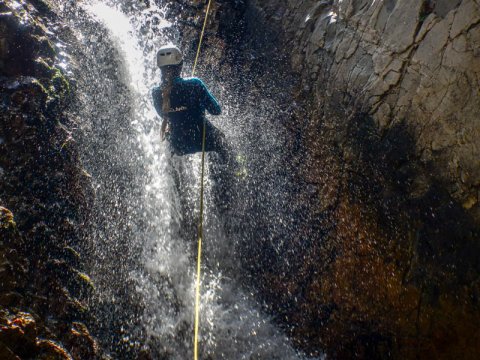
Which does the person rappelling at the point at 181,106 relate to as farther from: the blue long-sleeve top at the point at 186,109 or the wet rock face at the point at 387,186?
the wet rock face at the point at 387,186

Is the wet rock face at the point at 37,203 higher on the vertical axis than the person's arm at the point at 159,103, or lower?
lower

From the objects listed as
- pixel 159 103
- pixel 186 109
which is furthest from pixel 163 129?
pixel 186 109

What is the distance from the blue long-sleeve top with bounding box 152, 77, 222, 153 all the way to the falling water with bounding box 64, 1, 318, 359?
4.10 ft

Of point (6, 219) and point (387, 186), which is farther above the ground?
point (387, 186)

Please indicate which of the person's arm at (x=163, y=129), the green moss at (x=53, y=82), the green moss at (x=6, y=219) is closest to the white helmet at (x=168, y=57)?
the person's arm at (x=163, y=129)

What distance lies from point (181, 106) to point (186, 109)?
3.7 inches

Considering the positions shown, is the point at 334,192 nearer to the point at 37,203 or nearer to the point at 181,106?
the point at 181,106

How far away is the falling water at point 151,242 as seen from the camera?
427 cm

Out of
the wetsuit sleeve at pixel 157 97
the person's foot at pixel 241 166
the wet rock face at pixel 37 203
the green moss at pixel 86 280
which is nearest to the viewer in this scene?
the wet rock face at pixel 37 203

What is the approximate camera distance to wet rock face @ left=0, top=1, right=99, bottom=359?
2.95 m

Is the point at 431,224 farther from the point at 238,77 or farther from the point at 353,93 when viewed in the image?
the point at 238,77

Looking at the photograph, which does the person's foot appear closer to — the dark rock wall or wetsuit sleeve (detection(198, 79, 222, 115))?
the dark rock wall

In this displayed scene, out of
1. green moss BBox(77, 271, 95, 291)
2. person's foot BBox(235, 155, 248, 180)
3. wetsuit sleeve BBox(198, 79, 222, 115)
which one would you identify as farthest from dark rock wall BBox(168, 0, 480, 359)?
green moss BBox(77, 271, 95, 291)

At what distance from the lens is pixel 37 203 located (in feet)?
12.6
